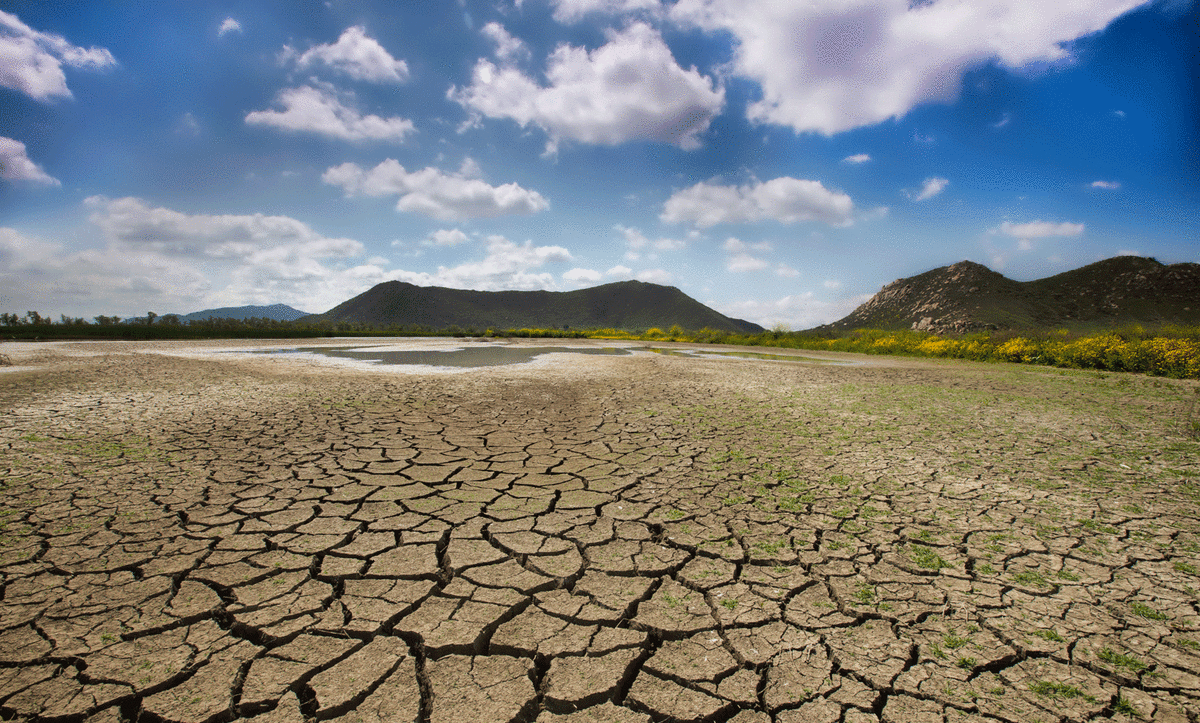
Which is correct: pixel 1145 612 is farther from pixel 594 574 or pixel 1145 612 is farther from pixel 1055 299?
pixel 1055 299

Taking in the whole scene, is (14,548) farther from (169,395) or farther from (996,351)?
(996,351)

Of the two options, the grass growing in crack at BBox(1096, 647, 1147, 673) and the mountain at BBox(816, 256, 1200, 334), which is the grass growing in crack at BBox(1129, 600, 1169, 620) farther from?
the mountain at BBox(816, 256, 1200, 334)

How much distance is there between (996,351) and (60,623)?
21613 mm

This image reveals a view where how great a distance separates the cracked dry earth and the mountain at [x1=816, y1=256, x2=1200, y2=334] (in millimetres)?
25767

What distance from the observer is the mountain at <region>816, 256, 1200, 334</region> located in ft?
87.7

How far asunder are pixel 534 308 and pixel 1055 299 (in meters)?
78.8

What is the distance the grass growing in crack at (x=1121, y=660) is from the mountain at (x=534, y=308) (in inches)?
3128

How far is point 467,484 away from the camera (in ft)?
12.2

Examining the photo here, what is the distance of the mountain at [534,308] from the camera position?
84500 mm

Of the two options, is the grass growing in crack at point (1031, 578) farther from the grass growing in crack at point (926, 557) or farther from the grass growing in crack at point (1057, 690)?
the grass growing in crack at point (1057, 690)

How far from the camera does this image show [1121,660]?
1.79 meters

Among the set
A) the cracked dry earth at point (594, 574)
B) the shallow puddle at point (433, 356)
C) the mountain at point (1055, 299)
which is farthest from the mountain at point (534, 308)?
the cracked dry earth at point (594, 574)

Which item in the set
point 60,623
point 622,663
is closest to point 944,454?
point 622,663

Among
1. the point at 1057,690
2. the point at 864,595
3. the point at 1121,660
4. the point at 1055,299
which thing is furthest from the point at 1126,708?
the point at 1055,299
